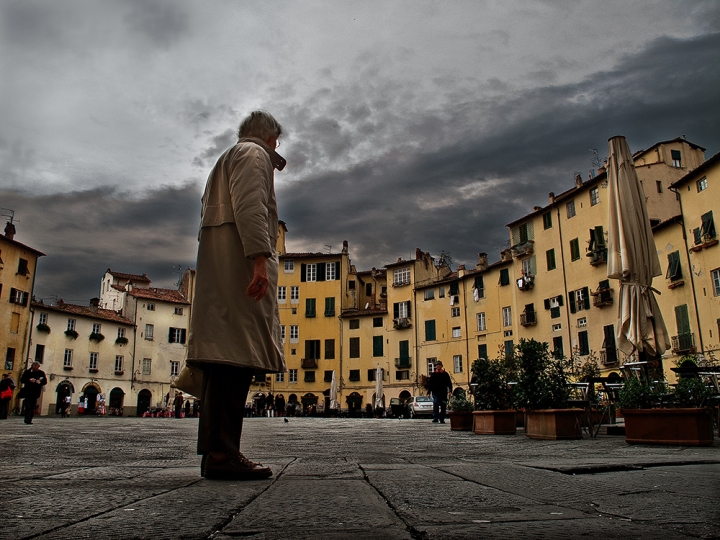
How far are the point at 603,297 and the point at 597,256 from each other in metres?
2.33

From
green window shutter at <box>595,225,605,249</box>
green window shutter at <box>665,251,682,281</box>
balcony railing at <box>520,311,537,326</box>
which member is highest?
green window shutter at <box>595,225,605,249</box>

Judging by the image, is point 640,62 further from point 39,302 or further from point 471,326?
point 39,302

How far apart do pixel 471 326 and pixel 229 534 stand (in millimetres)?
45520

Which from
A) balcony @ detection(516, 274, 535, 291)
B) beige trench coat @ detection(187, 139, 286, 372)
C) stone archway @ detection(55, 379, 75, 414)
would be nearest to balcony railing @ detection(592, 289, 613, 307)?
balcony @ detection(516, 274, 535, 291)

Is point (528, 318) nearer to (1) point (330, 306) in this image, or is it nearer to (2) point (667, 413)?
(1) point (330, 306)

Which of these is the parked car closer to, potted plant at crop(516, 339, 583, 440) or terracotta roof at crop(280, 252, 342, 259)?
terracotta roof at crop(280, 252, 342, 259)

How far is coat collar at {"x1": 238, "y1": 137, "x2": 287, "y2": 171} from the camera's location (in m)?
3.57

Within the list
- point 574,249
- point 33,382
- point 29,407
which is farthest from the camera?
point 574,249

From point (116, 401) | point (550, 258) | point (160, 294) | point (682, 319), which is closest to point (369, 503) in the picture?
point (682, 319)

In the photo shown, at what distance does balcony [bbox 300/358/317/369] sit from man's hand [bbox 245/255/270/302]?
52.1 meters

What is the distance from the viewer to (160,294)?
57.2 metres

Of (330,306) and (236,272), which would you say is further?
(330,306)

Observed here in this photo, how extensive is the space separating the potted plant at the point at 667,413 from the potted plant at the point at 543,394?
90cm

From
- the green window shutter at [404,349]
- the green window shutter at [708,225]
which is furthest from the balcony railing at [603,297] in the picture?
the green window shutter at [404,349]
